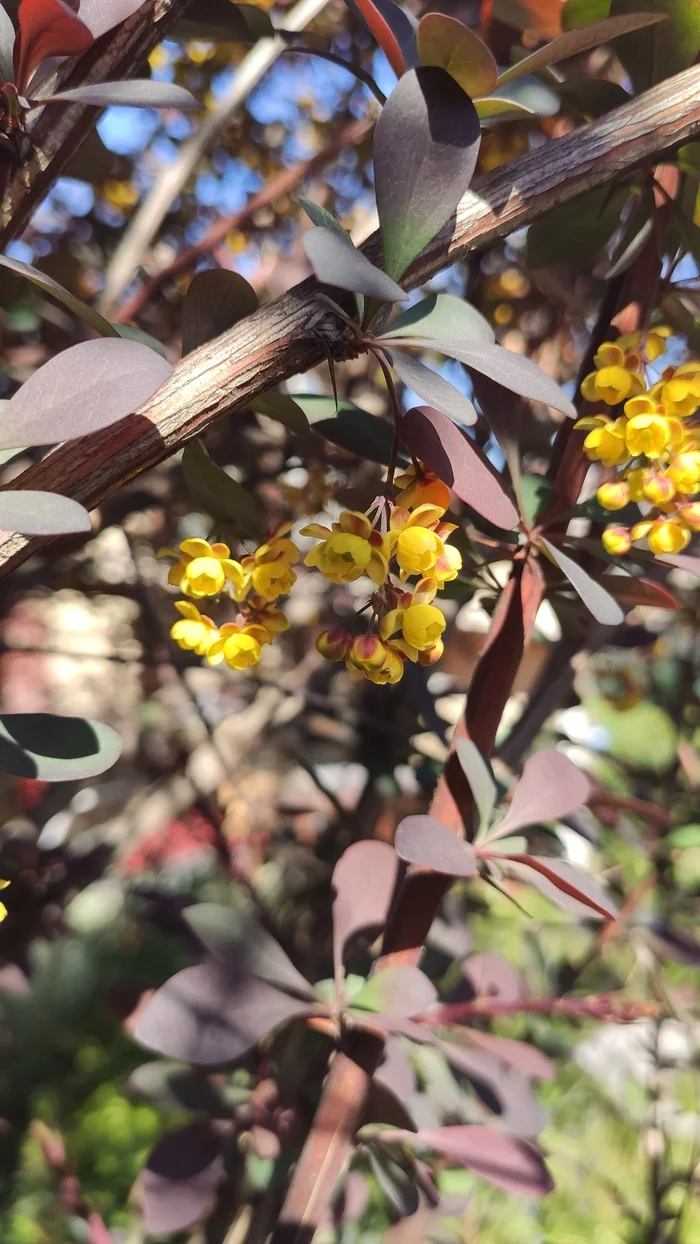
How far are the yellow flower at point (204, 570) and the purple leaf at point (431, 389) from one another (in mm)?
162

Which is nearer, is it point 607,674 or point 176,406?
point 176,406

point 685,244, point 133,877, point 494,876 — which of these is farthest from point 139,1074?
point 133,877

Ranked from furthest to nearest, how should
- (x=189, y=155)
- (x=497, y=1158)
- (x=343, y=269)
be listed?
(x=189, y=155), (x=497, y=1158), (x=343, y=269)

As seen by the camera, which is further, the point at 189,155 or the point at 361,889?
the point at 189,155

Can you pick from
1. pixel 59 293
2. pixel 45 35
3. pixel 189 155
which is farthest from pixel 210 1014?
pixel 189 155

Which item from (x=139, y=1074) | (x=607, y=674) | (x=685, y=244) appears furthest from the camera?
(x=607, y=674)

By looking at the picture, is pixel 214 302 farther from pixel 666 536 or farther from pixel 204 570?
pixel 666 536

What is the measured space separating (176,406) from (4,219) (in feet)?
0.50

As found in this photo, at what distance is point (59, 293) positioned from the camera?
13.3 inches

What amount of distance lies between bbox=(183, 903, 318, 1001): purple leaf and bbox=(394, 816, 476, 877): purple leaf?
0.50ft

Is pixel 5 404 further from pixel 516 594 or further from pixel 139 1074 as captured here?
pixel 139 1074

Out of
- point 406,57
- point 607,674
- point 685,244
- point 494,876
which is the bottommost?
point 607,674

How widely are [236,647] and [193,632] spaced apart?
0.09 ft

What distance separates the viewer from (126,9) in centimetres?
37
